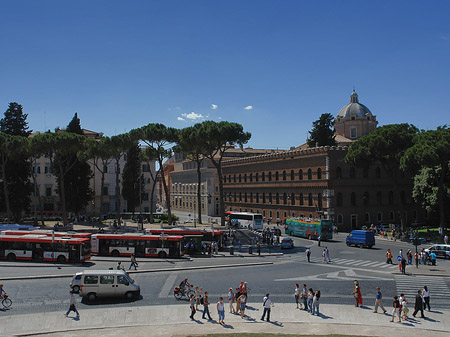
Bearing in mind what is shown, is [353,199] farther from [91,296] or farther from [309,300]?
[91,296]

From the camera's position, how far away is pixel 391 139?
2041 inches

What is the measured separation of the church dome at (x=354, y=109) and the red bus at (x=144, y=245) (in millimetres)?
→ 72382

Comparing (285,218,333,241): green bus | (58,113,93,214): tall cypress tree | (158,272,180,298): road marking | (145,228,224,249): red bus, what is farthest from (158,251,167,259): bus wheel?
(58,113,93,214): tall cypress tree

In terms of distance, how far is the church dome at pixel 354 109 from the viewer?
97.5 meters

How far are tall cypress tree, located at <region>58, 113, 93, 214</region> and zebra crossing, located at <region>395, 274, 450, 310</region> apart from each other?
5321cm

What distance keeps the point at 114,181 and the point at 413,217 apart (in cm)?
5734

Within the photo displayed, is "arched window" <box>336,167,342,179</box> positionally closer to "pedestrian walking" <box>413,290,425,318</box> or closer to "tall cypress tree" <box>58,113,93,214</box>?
"pedestrian walking" <box>413,290,425,318</box>

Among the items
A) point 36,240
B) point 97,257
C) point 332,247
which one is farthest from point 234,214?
point 36,240

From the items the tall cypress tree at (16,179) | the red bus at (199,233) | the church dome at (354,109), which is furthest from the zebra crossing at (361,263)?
the church dome at (354,109)

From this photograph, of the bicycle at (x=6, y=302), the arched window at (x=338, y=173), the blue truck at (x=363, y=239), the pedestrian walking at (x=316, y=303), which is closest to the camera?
the pedestrian walking at (x=316, y=303)

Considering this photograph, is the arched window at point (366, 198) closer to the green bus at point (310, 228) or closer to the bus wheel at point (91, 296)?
the green bus at point (310, 228)

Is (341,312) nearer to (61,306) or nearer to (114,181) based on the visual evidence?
(61,306)

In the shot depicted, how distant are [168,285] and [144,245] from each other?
11562 millimetres

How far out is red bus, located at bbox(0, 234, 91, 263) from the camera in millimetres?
33688
